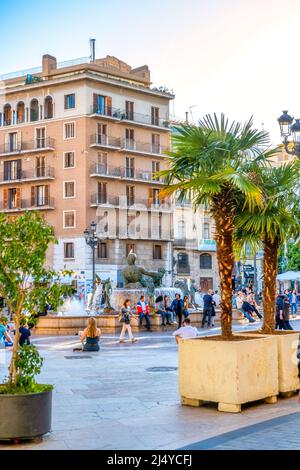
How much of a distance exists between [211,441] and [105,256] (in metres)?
42.2

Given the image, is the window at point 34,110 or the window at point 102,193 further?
the window at point 34,110

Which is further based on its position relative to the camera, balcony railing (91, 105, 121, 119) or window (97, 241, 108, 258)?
balcony railing (91, 105, 121, 119)

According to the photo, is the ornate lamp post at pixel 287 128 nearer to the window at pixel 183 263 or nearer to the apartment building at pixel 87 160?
the apartment building at pixel 87 160

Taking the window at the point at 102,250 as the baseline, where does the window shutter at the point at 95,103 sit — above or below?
above

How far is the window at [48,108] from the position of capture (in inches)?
1964

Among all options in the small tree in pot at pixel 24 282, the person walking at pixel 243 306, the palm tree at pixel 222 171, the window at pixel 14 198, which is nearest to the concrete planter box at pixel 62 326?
the person walking at pixel 243 306

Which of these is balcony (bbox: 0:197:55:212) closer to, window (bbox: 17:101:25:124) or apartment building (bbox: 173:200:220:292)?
window (bbox: 17:101:25:124)

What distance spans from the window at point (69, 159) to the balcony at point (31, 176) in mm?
1366

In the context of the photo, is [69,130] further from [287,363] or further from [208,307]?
[287,363]

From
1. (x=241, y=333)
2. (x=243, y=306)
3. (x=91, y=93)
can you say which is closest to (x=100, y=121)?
(x=91, y=93)

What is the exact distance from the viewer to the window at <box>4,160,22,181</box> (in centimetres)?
5091

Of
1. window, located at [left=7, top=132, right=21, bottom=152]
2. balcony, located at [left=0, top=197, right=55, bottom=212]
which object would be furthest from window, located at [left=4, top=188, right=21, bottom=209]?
window, located at [left=7, top=132, right=21, bottom=152]

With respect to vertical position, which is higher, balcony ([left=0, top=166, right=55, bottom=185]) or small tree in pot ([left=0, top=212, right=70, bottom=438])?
balcony ([left=0, top=166, right=55, bottom=185])

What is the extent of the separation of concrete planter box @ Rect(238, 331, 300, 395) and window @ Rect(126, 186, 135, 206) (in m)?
41.7
